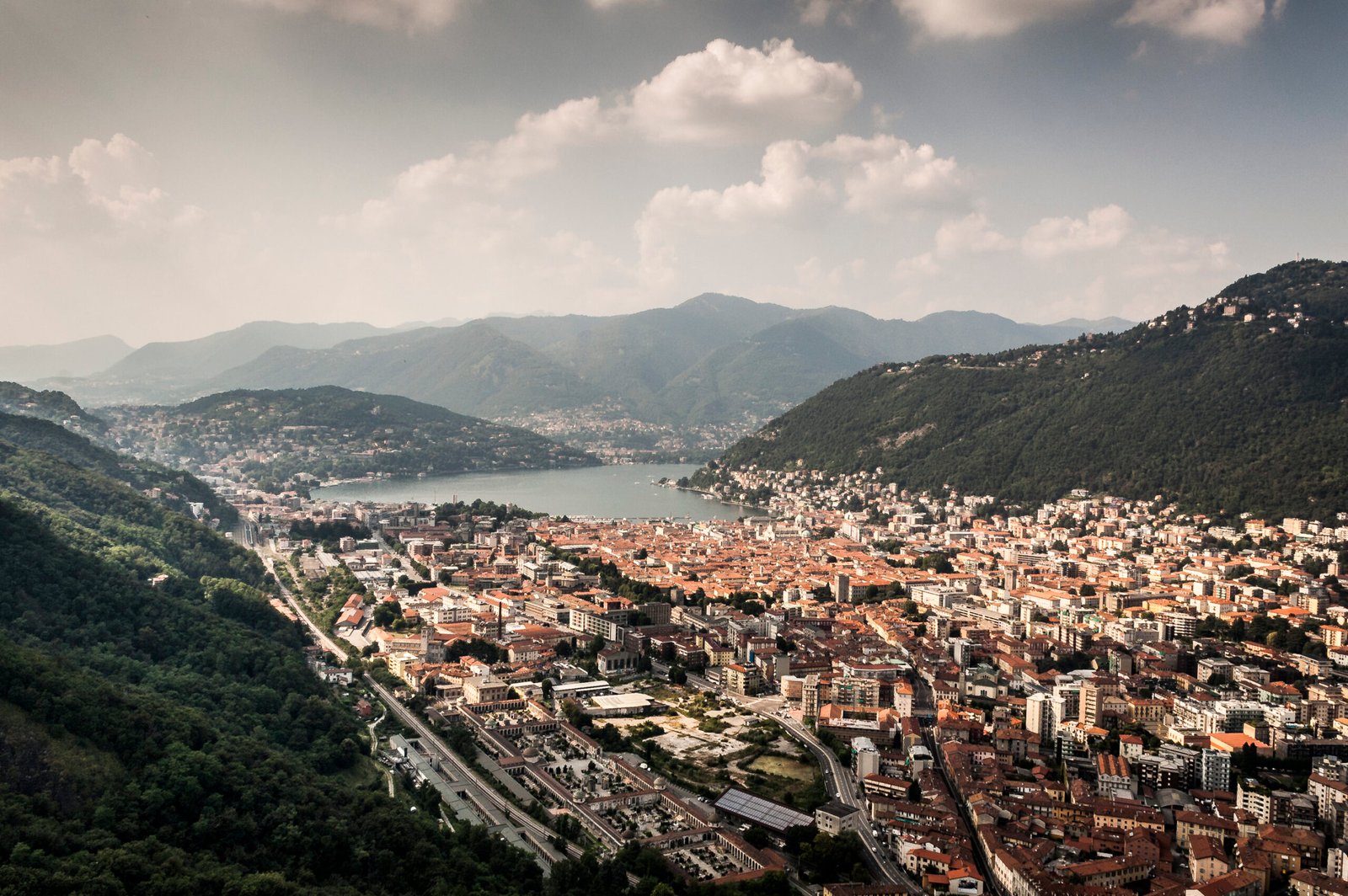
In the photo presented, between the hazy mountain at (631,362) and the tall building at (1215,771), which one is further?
the hazy mountain at (631,362)

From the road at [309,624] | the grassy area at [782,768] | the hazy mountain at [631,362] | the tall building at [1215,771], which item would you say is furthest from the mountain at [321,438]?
the tall building at [1215,771]

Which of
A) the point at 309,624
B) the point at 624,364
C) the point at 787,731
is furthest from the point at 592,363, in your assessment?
the point at 787,731

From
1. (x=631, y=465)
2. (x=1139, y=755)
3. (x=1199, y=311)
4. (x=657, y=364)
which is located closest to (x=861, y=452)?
(x=1199, y=311)

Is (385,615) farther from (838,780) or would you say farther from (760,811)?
(760,811)

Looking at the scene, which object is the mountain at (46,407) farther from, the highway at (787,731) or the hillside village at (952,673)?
the highway at (787,731)

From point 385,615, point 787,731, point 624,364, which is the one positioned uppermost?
point 624,364

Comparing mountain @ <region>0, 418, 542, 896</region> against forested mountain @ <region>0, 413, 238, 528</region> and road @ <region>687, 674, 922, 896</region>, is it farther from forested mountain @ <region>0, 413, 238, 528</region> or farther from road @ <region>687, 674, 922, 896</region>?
forested mountain @ <region>0, 413, 238, 528</region>
